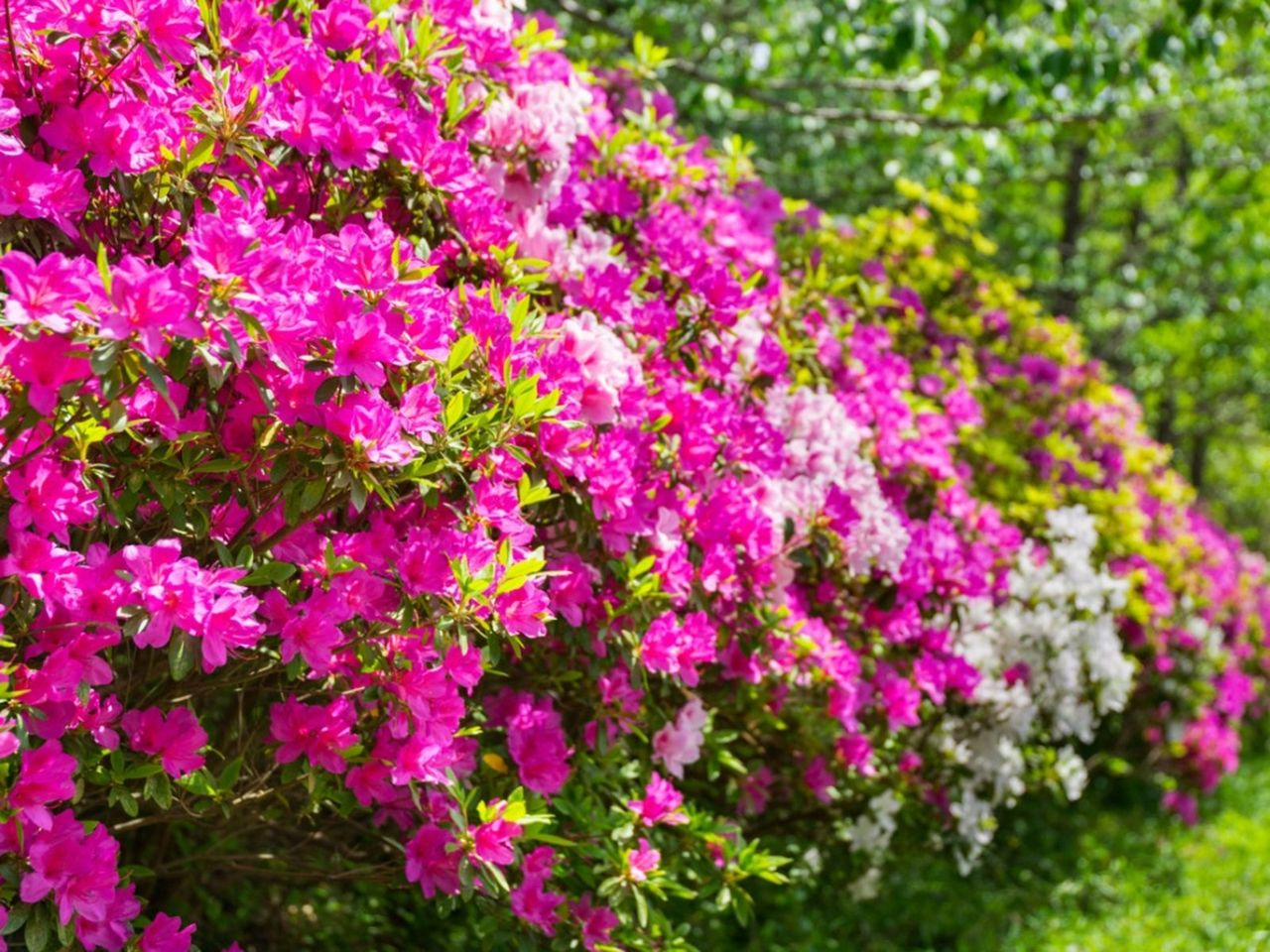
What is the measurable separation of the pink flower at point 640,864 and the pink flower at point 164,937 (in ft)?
2.90

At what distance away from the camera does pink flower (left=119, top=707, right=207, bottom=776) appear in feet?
7.22

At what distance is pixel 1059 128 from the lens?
248 inches

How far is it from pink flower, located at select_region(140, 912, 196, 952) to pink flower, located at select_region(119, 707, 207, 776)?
242mm

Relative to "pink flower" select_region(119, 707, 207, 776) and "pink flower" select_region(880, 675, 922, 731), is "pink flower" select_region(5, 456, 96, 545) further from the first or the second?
"pink flower" select_region(880, 675, 922, 731)

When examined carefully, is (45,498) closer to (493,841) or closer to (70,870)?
(70,870)

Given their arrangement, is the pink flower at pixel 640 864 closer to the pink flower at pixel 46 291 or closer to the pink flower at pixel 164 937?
the pink flower at pixel 164 937

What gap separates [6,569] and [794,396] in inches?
88.3

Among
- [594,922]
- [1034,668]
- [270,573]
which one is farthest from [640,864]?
[1034,668]

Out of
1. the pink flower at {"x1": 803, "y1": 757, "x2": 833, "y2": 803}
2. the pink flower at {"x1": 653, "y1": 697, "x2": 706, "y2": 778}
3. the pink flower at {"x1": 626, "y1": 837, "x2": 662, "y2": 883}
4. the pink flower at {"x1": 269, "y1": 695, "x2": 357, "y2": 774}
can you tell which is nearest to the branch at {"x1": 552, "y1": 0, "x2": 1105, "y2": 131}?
the pink flower at {"x1": 803, "y1": 757, "x2": 833, "y2": 803}

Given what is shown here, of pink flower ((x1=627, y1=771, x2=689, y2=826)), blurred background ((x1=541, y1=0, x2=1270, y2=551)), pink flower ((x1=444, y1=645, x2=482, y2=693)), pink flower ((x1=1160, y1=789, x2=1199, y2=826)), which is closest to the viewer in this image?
pink flower ((x1=444, y1=645, x2=482, y2=693))

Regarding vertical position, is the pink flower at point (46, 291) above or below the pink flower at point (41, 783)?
above

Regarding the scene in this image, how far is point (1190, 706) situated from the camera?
7.77 meters

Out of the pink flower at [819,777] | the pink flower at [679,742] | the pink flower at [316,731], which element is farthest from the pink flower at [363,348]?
the pink flower at [819,777]

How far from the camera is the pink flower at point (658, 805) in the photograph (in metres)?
2.85
